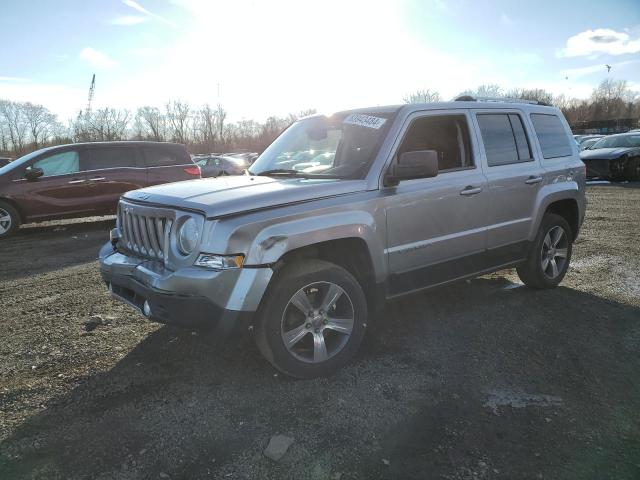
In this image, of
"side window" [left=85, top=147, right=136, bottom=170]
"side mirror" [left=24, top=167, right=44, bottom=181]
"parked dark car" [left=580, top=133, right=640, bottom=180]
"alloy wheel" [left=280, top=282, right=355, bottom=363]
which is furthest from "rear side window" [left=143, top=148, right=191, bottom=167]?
"parked dark car" [left=580, top=133, right=640, bottom=180]

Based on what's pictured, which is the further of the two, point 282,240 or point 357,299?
point 357,299

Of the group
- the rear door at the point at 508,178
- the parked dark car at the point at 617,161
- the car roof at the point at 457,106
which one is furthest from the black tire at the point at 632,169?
the rear door at the point at 508,178

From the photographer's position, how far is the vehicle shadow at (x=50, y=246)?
268 inches

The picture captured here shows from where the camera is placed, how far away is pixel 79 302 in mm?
5066

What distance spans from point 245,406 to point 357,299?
106 centimetres

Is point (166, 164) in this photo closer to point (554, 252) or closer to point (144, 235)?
point (144, 235)

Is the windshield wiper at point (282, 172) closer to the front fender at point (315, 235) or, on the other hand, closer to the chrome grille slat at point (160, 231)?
the front fender at point (315, 235)

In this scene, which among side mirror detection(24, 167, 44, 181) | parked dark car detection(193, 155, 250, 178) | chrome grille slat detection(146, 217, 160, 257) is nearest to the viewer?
chrome grille slat detection(146, 217, 160, 257)

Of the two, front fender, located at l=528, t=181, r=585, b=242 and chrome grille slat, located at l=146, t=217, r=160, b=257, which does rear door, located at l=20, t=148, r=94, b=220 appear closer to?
chrome grille slat, located at l=146, t=217, r=160, b=257

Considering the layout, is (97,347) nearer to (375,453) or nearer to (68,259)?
(375,453)

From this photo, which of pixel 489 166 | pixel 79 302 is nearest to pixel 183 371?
pixel 79 302

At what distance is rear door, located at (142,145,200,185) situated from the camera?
10614mm

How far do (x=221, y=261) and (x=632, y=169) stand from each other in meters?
18.1

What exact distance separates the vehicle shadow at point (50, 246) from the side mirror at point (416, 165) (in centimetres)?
Answer: 541
